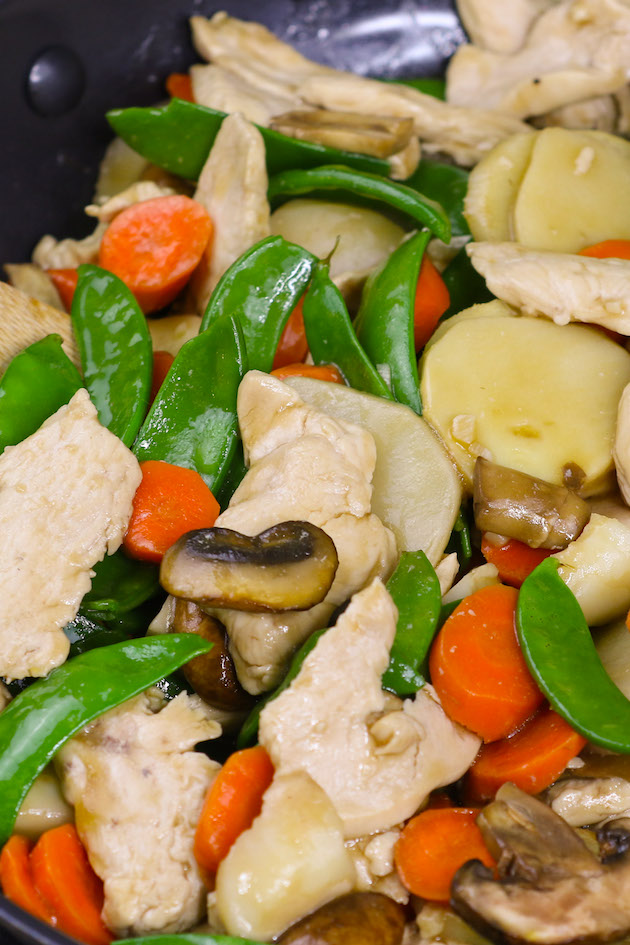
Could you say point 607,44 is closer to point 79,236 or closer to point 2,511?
point 79,236

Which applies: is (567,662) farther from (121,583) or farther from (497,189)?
(497,189)

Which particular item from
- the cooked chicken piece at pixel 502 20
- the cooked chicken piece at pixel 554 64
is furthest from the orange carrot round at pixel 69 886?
the cooked chicken piece at pixel 502 20

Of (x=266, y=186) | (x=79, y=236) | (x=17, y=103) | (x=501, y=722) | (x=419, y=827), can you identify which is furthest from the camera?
(x=79, y=236)

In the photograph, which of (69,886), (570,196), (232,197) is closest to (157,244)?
(232,197)

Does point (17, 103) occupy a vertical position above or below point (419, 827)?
above

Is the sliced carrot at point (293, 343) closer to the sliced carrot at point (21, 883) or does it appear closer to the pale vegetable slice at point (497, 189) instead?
the pale vegetable slice at point (497, 189)

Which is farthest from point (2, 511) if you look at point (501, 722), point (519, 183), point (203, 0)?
point (203, 0)
